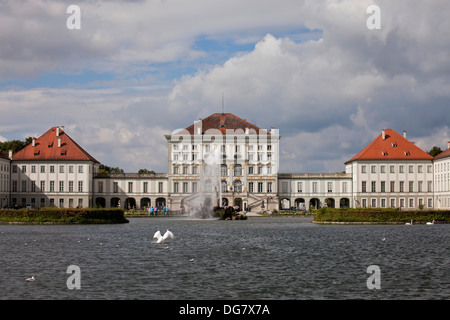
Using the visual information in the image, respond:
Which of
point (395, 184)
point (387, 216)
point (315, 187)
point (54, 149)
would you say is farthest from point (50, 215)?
point (395, 184)

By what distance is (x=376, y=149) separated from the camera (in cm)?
10788

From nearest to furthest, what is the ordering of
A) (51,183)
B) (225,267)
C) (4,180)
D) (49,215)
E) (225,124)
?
(225,267), (49,215), (4,180), (51,183), (225,124)

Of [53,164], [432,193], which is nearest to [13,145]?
[53,164]

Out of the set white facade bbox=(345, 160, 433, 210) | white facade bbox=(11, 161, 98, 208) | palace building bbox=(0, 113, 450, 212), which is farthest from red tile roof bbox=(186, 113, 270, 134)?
white facade bbox=(11, 161, 98, 208)

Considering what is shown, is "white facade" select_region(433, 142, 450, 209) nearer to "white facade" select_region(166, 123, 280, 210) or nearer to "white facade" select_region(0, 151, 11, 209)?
"white facade" select_region(166, 123, 280, 210)

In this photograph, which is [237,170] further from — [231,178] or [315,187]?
[315,187]

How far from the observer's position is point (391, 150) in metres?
107

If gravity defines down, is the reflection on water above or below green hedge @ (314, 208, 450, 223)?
below

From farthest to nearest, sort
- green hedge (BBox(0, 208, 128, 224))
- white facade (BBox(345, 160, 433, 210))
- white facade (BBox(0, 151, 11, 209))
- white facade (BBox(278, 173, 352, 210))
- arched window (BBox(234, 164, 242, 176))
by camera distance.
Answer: arched window (BBox(234, 164, 242, 176))
white facade (BBox(278, 173, 352, 210))
white facade (BBox(345, 160, 433, 210))
white facade (BBox(0, 151, 11, 209))
green hedge (BBox(0, 208, 128, 224))

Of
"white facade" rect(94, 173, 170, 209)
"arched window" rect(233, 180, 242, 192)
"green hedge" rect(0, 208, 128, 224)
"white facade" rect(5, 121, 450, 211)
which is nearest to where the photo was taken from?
"green hedge" rect(0, 208, 128, 224)

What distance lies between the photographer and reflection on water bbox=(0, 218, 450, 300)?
65.2 ft

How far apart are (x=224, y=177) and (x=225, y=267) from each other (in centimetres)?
8648

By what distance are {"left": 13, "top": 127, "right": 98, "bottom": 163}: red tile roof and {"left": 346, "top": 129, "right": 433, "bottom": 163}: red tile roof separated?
4611 cm
